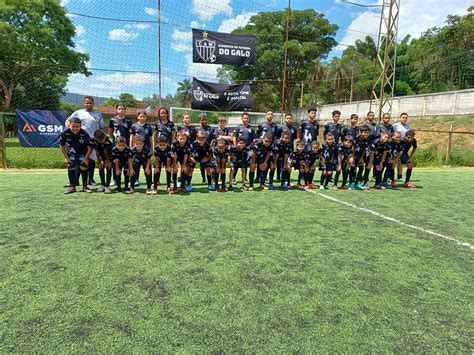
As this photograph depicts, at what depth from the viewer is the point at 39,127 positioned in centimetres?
866

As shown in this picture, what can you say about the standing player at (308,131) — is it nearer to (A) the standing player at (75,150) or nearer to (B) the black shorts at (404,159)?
(B) the black shorts at (404,159)

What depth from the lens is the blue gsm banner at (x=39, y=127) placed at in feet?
28.1

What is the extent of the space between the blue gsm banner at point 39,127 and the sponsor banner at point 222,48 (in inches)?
182

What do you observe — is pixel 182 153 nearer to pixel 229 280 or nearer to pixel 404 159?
pixel 229 280

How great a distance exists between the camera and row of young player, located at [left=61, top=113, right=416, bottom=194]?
19.4 feet

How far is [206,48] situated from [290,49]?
67.5 feet

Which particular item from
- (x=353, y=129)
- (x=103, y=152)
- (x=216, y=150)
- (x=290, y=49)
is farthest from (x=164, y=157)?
(x=290, y=49)

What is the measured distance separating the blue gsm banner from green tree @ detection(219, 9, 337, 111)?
9914 millimetres

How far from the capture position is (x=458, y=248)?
342cm

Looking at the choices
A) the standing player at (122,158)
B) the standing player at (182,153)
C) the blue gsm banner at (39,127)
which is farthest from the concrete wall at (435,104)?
the blue gsm banner at (39,127)

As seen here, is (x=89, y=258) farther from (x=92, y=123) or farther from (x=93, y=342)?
(x=92, y=123)

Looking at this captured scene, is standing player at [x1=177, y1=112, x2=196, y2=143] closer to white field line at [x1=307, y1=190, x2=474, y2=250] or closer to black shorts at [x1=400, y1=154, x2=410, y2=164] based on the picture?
white field line at [x1=307, y1=190, x2=474, y2=250]

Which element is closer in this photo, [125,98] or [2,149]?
[2,149]

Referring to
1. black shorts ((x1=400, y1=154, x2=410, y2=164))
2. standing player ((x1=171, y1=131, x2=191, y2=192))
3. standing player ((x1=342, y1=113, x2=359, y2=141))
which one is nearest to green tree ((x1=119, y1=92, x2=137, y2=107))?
standing player ((x1=171, y1=131, x2=191, y2=192))
